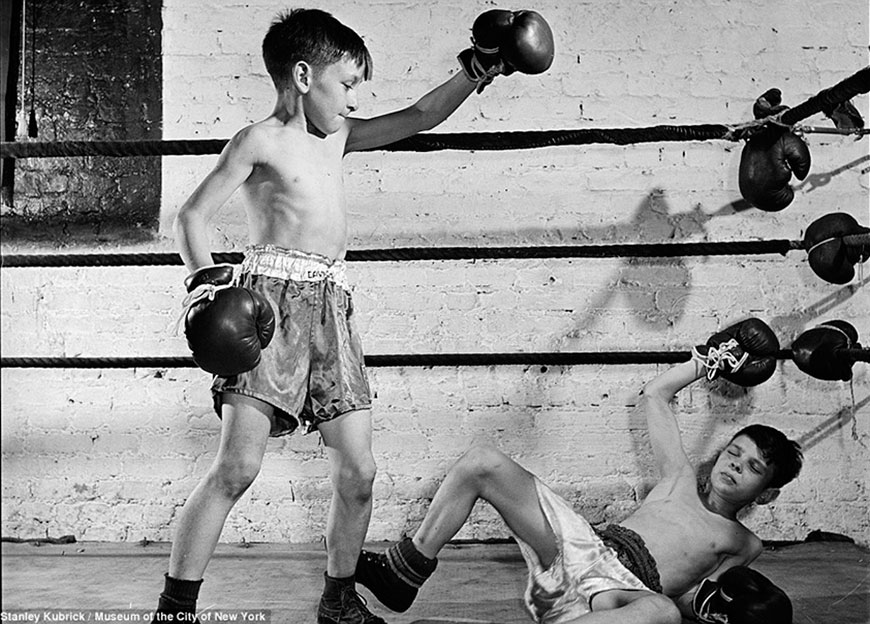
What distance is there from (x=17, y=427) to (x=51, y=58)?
44.7 inches

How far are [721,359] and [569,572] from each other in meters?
0.66

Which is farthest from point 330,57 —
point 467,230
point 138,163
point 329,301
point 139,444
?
point 139,444

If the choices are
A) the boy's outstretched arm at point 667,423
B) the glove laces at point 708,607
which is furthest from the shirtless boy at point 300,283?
the boy's outstretched arm at point 667,423

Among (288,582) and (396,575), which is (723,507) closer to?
(396,575)

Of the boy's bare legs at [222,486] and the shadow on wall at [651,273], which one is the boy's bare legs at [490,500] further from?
the shadow on wall at [651,273]

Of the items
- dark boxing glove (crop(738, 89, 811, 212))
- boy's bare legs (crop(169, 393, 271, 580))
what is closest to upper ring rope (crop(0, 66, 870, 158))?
dark boxing glove (crop(738, 89, 811, 212))

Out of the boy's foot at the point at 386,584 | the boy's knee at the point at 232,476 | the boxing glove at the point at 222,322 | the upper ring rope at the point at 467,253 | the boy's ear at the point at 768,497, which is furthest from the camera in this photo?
the boy's ear at the point at 768,497

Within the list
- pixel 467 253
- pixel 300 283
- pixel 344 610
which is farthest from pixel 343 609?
pixel 467 253

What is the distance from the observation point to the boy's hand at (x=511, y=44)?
1.71 meters

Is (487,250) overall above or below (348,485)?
above

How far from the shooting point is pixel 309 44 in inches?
68.0

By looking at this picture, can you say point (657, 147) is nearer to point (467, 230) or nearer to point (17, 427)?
point (467, 230)

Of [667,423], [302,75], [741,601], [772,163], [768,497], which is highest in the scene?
[302,75]

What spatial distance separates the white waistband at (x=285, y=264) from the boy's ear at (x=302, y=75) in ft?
1.02
